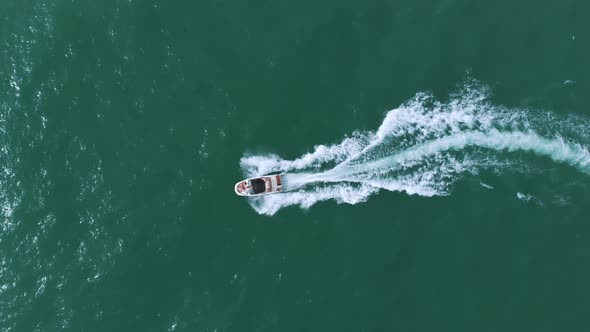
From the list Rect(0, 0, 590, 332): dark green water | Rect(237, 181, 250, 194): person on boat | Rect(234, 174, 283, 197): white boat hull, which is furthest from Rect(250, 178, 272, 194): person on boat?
Rect(0, 0, 590, 332): dark green water

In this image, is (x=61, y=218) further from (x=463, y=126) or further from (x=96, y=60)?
(x=463, y=126)

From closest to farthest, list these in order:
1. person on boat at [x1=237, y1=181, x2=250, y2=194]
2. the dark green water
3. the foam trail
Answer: the dark green water < the foam trail < person on boat at [x1=237, y1=181, x2=250, y2=194]

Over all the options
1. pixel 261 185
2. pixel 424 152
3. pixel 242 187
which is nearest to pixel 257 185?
pixel 261 185

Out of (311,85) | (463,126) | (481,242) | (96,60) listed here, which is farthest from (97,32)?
(481,242)

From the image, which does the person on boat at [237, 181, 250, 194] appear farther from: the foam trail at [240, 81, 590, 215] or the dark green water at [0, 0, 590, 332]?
the dark green water at [0, 0, 590, 332]

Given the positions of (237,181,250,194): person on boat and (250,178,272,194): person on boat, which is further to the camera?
(237,181,250,194): person on boat

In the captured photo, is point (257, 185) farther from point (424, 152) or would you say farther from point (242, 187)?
point (424, 152)

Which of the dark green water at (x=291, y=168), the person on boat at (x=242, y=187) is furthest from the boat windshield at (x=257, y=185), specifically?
the dark green water at (x=291, y=168)
